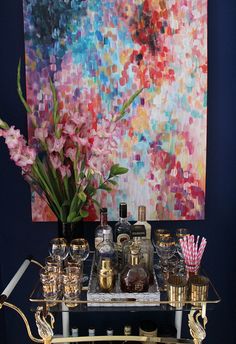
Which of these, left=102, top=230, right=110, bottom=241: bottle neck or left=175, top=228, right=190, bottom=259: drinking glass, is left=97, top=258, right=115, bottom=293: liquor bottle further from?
left=175, top=228, right=190, bottom=259: drinking glass

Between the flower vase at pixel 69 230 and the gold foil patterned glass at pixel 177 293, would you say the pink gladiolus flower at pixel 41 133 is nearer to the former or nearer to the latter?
the flower vase at pixel 69 230

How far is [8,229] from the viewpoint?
5.98 feet

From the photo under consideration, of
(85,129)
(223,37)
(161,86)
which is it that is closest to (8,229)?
(85,129)

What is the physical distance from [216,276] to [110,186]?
673mm

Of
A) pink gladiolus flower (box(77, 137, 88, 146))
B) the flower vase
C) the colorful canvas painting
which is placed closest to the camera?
pink gladiolus flower (box(77, 137, 88, 146))

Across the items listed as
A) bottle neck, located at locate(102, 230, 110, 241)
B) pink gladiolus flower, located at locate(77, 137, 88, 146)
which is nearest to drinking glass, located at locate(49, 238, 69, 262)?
bottle neck, located at locate(102, 230, 110, 241)

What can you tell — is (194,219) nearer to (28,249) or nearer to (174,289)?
(174,289)

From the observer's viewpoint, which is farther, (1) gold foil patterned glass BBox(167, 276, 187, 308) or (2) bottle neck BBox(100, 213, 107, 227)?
(2) bottle neck BBox(100, 213, 107, 227)

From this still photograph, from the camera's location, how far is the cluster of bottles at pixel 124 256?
1.39 metres

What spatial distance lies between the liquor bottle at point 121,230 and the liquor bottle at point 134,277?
0.45 ft

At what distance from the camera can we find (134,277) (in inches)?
54.7

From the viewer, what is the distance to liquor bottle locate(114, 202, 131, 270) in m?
1.57

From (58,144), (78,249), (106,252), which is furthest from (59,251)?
(58,144)

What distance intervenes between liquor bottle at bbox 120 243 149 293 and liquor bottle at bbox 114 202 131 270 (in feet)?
0.45
